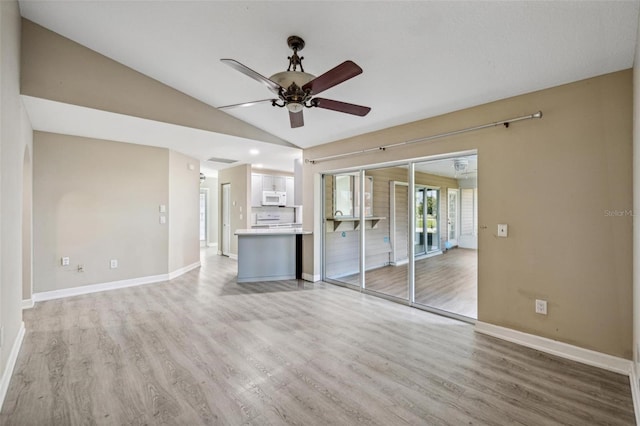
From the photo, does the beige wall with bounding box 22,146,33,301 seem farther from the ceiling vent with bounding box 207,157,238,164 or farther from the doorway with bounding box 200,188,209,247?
the doorway with bounding box 200,188,209,247

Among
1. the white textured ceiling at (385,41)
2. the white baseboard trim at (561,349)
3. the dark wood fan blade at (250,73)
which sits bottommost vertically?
the white baseboard trim at (561,349)

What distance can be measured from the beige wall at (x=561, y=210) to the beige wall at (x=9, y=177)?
13.4 feet

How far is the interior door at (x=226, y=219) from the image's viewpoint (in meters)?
7.96

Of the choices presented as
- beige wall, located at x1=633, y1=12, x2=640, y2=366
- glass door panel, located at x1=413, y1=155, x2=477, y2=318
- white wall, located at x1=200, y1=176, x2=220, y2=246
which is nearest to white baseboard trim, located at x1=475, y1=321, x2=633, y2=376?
beige wall, located at x1=633, y1=12, x2=640, y2=366

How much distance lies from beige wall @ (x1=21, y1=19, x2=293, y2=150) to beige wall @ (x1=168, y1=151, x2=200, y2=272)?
5.67 ft

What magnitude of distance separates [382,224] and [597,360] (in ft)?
11.0

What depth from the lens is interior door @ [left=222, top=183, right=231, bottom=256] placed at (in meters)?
7.96

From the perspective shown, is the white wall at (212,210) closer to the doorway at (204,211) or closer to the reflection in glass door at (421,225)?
the doorway at (204,211)

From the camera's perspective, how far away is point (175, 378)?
7.27 ft

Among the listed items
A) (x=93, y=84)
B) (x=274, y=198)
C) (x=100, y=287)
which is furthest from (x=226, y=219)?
(x=93, y=84)

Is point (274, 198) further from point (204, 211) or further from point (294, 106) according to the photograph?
point (294, 106)

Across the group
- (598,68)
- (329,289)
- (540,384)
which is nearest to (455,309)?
(540,384)

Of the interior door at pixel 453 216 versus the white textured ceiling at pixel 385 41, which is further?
the interior door at pixel 453 216

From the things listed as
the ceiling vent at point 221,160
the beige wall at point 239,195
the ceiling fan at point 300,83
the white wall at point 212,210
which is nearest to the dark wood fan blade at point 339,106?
the ceiling fan at point 300,83
